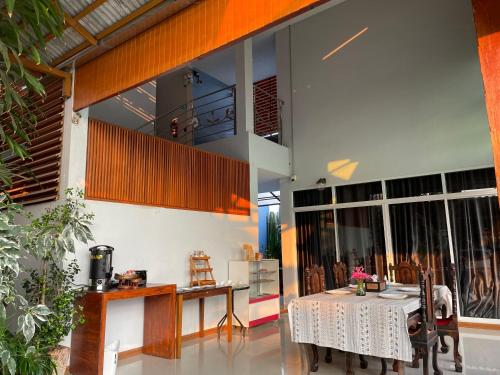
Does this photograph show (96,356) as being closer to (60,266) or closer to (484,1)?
(60,266)

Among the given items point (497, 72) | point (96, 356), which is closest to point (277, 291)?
point (96, 356)

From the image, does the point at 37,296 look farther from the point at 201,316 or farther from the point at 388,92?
the point at 388,92

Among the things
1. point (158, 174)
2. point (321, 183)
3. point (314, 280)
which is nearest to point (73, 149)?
point (158, 174)

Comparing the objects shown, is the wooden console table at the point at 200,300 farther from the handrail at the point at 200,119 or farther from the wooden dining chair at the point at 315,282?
the handrail at the point at 200,119

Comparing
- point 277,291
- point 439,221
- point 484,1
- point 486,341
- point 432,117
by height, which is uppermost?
point 432,117

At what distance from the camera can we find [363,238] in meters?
7.79

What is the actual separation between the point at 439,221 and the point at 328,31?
15.8 feet

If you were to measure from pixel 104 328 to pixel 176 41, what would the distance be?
3.08 m

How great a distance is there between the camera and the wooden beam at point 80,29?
3.94m

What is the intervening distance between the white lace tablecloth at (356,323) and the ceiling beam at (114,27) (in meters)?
3.44

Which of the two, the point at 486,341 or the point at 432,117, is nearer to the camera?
the point at 486,341

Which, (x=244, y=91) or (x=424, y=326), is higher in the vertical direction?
(x=244, y=91)

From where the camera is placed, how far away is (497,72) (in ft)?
5.74

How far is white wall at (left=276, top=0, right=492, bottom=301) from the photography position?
6895mm
